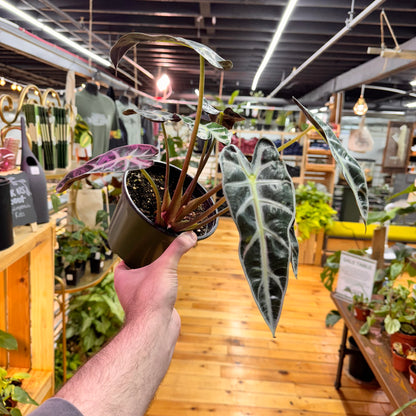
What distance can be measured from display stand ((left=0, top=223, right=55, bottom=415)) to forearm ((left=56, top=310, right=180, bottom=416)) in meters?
0.94

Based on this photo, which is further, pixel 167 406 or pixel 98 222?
pixel 98 222

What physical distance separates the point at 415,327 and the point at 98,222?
202 cm

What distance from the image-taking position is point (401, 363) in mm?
1844

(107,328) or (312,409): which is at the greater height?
(107,328)

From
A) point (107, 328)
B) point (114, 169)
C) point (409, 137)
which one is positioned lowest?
point (107, 328)

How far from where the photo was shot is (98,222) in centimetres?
254

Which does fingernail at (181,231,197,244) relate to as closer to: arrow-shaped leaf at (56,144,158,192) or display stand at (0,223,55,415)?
arrow-shaped leaf at (56,144,158,192)

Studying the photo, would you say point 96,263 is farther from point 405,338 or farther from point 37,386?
point 405,338

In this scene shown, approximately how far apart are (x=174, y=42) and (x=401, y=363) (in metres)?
1.91

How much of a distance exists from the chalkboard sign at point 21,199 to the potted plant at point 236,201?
0.59 metres

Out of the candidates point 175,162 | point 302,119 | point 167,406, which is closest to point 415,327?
point 167,406

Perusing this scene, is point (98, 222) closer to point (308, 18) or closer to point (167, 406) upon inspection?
point (167, 406)

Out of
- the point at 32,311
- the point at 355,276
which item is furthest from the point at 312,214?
the point at 32,311

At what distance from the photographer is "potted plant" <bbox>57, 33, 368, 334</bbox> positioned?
482 mm
